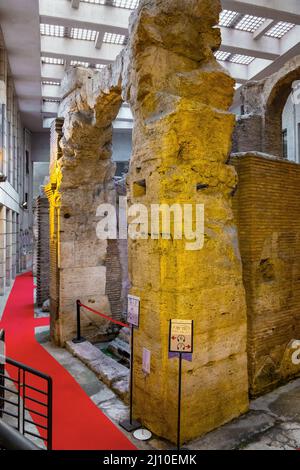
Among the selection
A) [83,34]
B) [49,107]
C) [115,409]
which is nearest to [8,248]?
[83,34]

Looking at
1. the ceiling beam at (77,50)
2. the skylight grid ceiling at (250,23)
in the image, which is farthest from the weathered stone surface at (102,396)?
the skylight grid ceiling at (250,23)

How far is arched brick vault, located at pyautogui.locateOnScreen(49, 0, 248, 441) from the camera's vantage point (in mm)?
3908

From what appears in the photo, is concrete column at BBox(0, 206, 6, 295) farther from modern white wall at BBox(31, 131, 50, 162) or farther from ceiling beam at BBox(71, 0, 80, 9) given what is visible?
modern white wall at BBox(31, 131, 50, 162)

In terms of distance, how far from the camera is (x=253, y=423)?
4148mm

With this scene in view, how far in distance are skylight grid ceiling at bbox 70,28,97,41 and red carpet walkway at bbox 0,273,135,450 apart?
11112 millimetres

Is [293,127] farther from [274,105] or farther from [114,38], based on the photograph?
[114,38]

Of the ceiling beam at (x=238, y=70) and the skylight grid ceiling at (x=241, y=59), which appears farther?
the ceiling beam at (x=238, y=70)

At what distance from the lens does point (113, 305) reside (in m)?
8.10

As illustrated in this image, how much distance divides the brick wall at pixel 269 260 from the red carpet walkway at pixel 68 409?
2.09 metres

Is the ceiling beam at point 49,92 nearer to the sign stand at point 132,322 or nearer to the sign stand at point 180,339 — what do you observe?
the sign stand at point 132,322

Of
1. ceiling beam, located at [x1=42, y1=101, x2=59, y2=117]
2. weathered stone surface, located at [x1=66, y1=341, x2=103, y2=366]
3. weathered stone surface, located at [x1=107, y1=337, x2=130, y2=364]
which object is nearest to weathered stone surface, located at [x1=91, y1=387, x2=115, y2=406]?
weathered stone surface, located at [x1=66, y1=341, x2=103, y2=366]

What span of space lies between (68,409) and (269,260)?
137 inches

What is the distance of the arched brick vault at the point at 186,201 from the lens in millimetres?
3908
